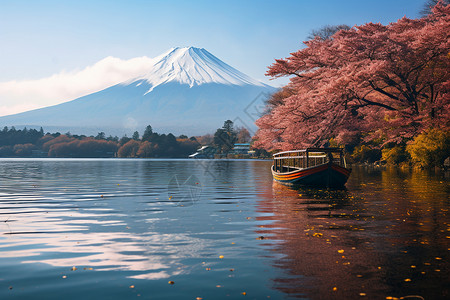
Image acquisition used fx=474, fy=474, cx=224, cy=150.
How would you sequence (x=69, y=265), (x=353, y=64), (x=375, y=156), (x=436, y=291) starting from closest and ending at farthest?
(x=436, y=291), (x=69, y=265), (x=353, y=64), (x=375, y=156)

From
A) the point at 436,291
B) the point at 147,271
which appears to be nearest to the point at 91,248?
the point at 147,271

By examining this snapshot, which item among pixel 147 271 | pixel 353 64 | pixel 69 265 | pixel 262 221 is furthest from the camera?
pixel 353 64

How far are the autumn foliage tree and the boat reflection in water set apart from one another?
23980mm

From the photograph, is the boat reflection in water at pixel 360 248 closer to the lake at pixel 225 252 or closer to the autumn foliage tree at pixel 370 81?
the lake at pixel 225 252

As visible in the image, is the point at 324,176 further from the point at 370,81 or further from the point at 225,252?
the point at 225,252

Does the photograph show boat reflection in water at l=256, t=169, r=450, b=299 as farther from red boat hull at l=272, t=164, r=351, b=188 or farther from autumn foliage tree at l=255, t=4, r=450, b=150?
autumn foliage tree at l=255, t=4, r=450, b=150

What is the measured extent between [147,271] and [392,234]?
7020mm

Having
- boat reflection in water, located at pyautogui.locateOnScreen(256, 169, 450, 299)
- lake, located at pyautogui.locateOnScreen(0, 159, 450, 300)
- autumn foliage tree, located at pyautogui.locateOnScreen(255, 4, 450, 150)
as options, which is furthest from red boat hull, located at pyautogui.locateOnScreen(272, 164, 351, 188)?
autumn foliage tree, located at pyautogui.locateOnScreen(255, 4, 450, 150)

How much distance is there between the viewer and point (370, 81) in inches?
1672

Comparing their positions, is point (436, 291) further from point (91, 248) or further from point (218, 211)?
point (218, 211)

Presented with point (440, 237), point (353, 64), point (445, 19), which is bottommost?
point (440, 237)

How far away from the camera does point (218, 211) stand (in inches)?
712

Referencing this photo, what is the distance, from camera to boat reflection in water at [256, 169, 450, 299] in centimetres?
749

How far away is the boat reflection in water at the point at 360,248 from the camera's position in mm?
7488
